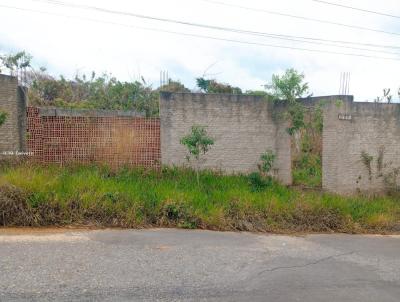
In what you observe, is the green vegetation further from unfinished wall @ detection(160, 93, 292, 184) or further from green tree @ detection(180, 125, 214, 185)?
green tree @ detection(180, 125, 214, 185)

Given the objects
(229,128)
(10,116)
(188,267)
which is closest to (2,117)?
(10,116)

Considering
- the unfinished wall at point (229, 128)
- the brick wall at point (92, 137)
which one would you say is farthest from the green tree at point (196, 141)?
the brick wall at point (92, 137)

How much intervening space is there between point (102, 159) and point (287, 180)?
4609mm

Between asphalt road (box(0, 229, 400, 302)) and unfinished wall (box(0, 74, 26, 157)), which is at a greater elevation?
unfinished wall (box(0, 74, 26, 157))

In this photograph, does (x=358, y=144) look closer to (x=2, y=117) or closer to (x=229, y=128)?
(x=229, y=128)

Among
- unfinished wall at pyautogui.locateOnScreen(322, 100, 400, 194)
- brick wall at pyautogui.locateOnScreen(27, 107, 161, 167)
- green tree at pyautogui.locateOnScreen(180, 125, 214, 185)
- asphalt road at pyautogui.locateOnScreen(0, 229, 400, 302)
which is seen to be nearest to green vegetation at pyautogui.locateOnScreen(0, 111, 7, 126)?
brick wall at pyautogui.locateOnScreen(27, 107, 161, 167)

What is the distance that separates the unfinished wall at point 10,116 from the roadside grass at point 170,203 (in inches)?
25.9

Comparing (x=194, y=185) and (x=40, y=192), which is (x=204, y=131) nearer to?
(x=194, y=185)

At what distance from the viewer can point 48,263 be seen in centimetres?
460

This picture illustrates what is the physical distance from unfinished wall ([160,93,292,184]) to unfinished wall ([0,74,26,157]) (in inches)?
123

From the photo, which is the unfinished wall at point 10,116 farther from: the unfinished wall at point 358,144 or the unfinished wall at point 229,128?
the unfinished wall at point 358,144

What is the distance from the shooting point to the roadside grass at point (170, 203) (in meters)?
6.44

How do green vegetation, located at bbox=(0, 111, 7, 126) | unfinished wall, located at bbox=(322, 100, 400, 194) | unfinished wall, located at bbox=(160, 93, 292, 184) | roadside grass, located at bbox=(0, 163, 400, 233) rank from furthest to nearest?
unfinished wall, located at bbox=(322, 100, 400, 194) → unfinished wall, located at bbox=(160, 93, 292, 184) → green vegetation, located at bbox=(0, 111, 7, 126) → roadside grass, located at bbox=(0, 163, 400, 233)

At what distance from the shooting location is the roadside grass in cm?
644
